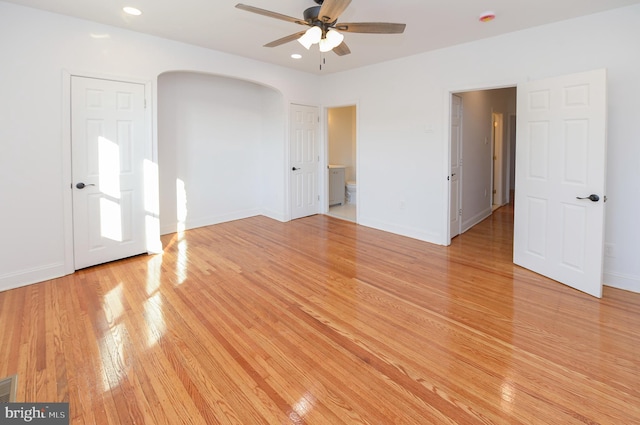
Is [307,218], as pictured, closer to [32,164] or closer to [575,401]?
[32,164]

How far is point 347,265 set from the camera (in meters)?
3.84

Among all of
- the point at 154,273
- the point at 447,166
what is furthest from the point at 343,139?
the point at 154,273

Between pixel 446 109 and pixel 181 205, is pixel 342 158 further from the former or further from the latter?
pixel 181 205

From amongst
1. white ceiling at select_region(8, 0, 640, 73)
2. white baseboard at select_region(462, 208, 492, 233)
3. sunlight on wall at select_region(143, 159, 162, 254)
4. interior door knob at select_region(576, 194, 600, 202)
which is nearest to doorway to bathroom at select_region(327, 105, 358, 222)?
white baseboard at select_region(462, 208, 492, 233)

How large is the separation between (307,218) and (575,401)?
487cm

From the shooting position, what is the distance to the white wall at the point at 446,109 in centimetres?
309

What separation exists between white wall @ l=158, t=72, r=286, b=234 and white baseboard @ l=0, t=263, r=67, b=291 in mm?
1734

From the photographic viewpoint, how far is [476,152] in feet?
18.5

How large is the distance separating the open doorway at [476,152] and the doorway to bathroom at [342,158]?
8.43 feet

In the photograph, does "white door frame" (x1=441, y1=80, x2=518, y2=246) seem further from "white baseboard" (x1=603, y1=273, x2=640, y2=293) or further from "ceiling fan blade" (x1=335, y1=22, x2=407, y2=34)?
"ceiling fan blade" (x1=335, y1=22, x2=407, y2=34)

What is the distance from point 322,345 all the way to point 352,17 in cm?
319

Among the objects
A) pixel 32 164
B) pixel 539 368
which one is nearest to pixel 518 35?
pixel 539 368

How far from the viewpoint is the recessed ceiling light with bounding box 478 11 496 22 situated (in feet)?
10.6

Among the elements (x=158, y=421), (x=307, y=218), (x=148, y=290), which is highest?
(x=307, y=218)
